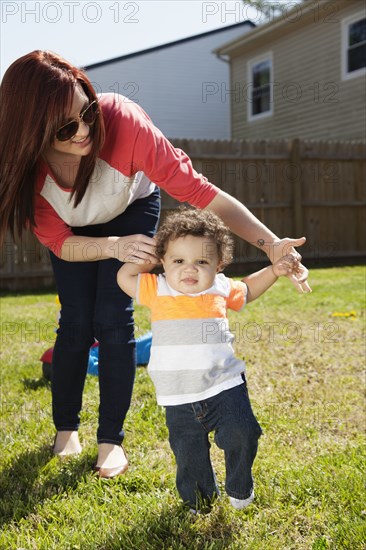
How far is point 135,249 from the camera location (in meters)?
2.42

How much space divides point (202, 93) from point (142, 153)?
19.0 metres

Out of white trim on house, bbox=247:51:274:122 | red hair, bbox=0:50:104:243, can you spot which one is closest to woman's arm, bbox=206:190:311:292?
red hair, bbox=0:50:104:243

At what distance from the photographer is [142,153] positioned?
2479 millimetres

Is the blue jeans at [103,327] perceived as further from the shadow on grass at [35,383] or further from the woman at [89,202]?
the shadow on grass at [35,383]

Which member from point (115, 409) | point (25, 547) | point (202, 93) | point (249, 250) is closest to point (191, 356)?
point (115, 409)

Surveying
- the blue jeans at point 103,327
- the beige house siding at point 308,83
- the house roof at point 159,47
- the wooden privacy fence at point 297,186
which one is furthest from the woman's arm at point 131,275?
the house roof at point 159,47

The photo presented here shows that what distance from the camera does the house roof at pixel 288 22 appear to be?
14238 millimetres

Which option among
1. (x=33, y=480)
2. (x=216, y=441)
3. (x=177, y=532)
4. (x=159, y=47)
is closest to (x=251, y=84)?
(x=159, y=47)

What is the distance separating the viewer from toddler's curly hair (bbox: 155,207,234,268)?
7.50 ft

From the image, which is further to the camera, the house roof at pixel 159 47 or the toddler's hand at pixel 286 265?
the house roof at pixel 159 47

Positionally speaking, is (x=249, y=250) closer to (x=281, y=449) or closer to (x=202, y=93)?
(x=281, y=449)

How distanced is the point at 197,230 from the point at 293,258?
379 mm

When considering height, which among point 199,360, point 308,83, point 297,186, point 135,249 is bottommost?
point 199,360

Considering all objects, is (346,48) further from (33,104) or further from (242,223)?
(33,104)
